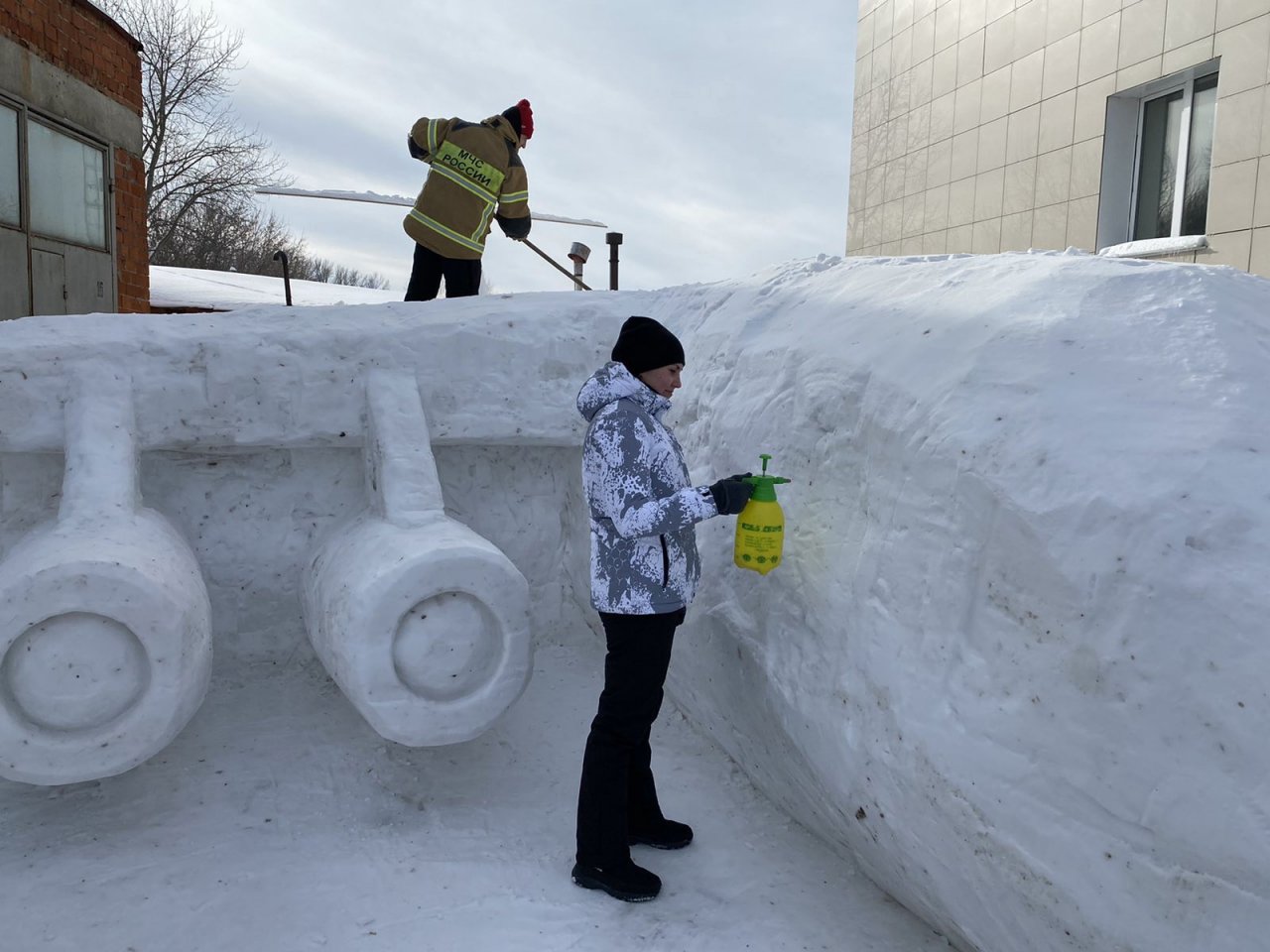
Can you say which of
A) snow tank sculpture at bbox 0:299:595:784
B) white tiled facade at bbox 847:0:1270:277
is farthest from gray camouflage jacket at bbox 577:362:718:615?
white tiled facade at bbox 847:0:1270:277

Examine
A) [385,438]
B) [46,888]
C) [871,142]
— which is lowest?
[46,888]

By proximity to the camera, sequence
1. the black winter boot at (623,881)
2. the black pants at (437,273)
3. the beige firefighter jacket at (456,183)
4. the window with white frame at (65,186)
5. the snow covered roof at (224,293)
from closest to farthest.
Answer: the black winter boot at (623,881), the beige firefighter jacket at (456,183), the black pants at (437,273), the window with white frame at (65,186), the snow covered roof at (224,293)

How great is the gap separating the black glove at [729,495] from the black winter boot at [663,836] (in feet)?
3.02

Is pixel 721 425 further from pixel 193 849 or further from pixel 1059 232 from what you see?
pixel 1059 232

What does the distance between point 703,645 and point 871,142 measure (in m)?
7.04

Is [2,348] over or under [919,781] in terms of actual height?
over

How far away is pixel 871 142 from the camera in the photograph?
8.48 metres

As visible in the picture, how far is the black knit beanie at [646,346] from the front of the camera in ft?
7.74

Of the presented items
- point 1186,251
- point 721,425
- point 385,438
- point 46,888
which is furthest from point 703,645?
point 1186,251

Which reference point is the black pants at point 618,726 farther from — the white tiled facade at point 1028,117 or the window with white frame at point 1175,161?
the window with white frame at point 1175,161

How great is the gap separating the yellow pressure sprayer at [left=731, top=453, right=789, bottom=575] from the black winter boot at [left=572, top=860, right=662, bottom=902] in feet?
2.64

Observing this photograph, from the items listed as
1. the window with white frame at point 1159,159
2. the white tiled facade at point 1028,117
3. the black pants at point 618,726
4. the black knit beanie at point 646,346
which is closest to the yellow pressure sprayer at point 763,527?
the black pants at point 618,726

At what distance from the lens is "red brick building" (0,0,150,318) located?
21.5ft

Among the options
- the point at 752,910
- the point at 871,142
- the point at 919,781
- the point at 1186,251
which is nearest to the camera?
the point at 919,781
